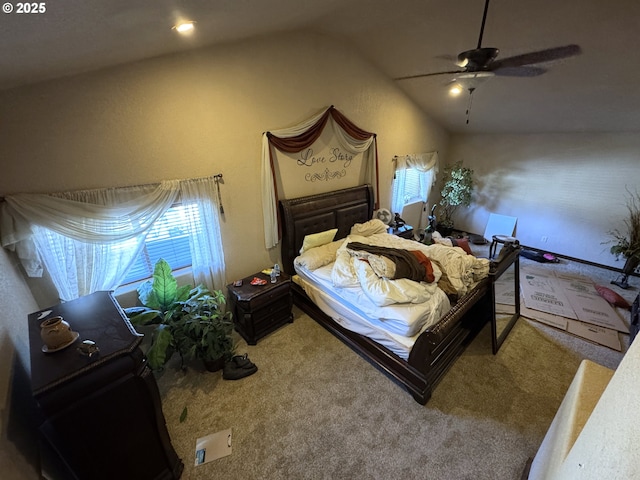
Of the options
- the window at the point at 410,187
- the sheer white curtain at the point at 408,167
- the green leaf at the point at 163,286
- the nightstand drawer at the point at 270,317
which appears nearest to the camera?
the green leaf at the point at 163,286

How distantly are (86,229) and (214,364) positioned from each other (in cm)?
158

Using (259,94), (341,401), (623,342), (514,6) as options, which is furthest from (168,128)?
(623,342)

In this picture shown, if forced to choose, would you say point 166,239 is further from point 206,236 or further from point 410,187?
point 410,187

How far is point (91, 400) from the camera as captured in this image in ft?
3.97

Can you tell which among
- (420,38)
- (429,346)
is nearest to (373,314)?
(429,346)

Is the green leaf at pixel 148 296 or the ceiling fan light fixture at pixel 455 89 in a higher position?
the ceiling fan light fixture at pixel 455 89

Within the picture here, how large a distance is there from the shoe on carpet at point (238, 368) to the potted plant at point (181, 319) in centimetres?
12

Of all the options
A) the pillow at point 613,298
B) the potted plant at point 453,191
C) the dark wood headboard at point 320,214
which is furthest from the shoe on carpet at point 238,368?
the potted plant at point 453,191

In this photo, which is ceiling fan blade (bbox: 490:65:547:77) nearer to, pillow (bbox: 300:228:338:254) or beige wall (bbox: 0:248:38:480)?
pillow (bbox: 300:228:338:254)

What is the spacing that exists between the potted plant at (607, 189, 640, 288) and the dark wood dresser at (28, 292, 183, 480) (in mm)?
6020

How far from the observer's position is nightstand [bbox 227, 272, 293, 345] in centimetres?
272

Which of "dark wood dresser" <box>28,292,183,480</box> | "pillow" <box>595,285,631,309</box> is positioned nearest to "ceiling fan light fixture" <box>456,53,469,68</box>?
"dark wood dresser" <box>28,292,183,480</box>

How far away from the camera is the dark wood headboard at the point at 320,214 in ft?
10.8

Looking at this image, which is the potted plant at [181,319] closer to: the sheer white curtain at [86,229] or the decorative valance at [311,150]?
the sheer white curtain at [86,229]
